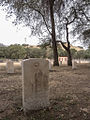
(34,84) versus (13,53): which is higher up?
(13,53)

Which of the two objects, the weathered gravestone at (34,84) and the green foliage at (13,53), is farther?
the green foliage at (13,53)

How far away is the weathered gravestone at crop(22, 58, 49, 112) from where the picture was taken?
2.99 m

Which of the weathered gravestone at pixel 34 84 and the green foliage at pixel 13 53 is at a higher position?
the green foliage at pixel 13 53

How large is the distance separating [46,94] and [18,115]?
0.77 meters

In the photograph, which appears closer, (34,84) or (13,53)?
(34,84)

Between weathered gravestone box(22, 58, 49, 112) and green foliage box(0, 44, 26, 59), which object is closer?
weathered gravestone box(22, 58, 49, 112)

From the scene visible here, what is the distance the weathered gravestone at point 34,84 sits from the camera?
9.82 feet

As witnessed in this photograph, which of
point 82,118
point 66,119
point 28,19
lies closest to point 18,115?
point 66,119

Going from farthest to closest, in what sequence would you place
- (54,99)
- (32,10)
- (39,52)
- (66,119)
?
(39,52), (32,10), (54,99), (66,119)

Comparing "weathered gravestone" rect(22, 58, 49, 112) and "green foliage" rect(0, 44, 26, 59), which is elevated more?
"green foliage" rect(0, 44, 26, 59)

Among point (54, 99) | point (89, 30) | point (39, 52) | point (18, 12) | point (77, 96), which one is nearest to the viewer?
point (54, 99)

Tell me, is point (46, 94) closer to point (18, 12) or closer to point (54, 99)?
point (54, 99)

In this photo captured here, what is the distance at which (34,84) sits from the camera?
10.2 feet

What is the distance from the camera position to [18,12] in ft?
49.2
